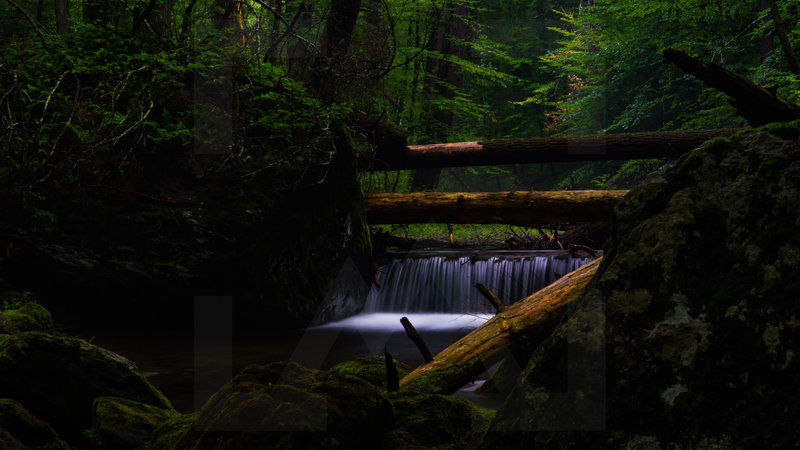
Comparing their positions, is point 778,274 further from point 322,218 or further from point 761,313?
point 322,218

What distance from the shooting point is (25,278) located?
6996 mm

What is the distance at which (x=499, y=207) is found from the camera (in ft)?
35.5

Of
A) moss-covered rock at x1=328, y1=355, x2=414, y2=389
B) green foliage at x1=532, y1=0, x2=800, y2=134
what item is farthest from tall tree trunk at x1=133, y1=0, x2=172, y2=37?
green foliage at x1=532, y1=0, x2=800, y2=134

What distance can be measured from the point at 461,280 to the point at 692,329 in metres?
8.91

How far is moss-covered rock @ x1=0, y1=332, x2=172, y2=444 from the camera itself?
127 inches

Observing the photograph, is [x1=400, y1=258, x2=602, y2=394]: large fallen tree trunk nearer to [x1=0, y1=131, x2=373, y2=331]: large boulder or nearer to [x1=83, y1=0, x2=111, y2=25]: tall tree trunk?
[x1=0, y1=131, x2=373, y2=331]: large boulder

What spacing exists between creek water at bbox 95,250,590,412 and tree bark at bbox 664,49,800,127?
2.80 meters

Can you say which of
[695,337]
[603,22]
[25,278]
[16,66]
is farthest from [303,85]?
[603,22]

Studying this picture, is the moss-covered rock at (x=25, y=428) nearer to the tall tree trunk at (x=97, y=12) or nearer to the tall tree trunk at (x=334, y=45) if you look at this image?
the tall tree trunk at (x=97, y=12)

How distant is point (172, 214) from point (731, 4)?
15.3 metres

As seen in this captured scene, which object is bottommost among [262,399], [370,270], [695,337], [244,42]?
[370,270]

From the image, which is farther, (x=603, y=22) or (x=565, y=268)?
(x=603, y=22)

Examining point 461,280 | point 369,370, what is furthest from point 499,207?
point 369,370

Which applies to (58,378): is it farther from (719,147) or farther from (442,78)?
(442,78)
